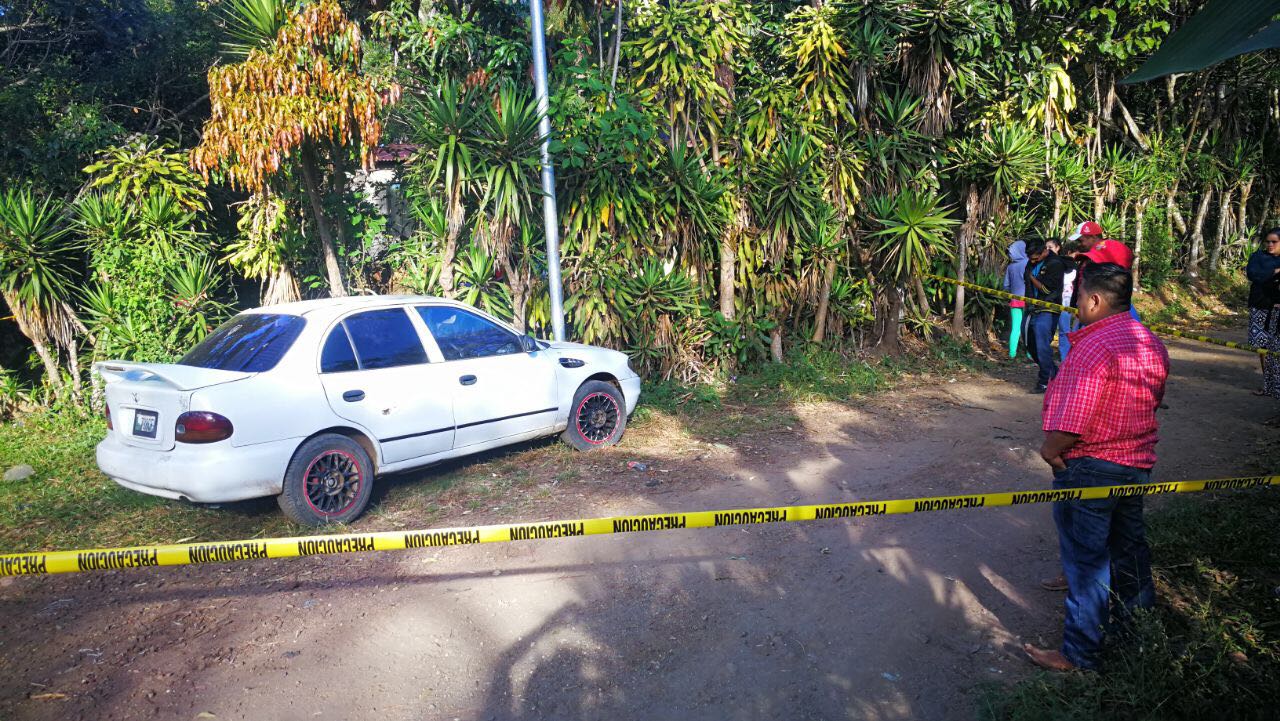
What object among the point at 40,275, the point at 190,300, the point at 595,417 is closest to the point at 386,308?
the point at 595,417

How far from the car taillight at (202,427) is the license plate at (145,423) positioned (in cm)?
26

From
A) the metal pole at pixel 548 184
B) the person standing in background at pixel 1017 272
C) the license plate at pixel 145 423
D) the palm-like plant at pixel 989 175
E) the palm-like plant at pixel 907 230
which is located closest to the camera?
the license plate at pixel 145 423

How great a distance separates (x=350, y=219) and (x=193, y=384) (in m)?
5.05

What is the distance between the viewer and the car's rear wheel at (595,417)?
7.47m

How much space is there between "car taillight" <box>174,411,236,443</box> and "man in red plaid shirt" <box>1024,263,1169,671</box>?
4.71m

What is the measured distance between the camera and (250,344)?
579 cm

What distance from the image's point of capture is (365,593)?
192 inches

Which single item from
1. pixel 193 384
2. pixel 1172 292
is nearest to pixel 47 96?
pixel 193 384

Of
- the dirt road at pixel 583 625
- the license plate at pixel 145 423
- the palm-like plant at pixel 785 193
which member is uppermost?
the palm-like plant at pixel 785 193

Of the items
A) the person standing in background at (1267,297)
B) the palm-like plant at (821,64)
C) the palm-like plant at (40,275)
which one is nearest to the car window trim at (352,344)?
the palm-like plant at (40,275)

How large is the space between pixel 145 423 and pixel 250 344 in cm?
83

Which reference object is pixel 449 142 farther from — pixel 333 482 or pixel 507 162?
pixel 333 482

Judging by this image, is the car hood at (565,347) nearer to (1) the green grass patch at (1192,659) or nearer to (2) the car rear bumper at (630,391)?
(2) the car rear bumper at (630,391)

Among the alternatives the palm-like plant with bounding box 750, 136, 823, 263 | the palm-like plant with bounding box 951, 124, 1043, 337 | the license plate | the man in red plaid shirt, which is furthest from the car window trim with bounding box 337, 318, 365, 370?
the palm-like plant with bounding box 951, 124, 1043, 337
